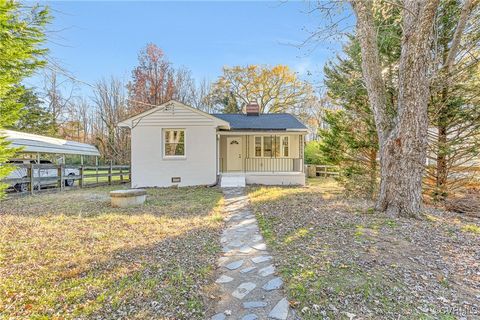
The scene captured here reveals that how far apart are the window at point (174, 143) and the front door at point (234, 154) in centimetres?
300

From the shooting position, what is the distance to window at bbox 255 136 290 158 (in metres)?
15.3

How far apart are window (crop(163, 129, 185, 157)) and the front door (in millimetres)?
3005

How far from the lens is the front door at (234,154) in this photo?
50.1 ft

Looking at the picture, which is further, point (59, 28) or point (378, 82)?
point (378, 82)

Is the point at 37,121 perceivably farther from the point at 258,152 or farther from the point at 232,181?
the point at 232,181

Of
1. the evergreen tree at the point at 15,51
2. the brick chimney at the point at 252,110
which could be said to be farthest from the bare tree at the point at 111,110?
the evergreen tree at the point at 15,51

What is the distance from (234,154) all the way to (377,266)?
12.1 metres

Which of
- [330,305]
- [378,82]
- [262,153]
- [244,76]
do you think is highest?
[244,76]

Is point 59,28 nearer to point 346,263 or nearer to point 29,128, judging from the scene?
point 346,263

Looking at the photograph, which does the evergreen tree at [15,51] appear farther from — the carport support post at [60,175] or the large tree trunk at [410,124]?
the carport support post at [60,175]

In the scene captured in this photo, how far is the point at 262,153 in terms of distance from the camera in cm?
1542

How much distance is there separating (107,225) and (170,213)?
172cm

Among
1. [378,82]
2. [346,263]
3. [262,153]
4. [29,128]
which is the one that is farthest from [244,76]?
[346,263]

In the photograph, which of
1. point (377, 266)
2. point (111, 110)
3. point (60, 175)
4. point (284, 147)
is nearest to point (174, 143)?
point (60, 175)
